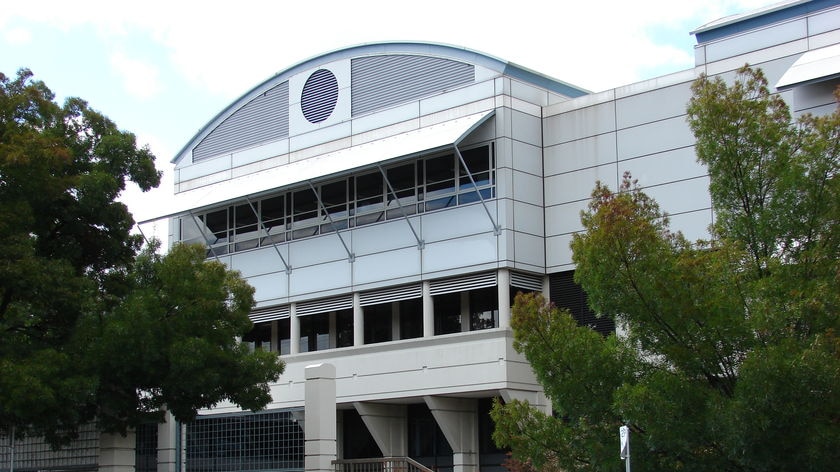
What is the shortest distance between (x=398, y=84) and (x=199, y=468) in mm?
12521

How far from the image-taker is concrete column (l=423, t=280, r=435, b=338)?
114 ft

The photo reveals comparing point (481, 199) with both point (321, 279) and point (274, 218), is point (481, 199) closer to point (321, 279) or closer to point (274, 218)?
point (321, 279)

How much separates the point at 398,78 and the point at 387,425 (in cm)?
1032

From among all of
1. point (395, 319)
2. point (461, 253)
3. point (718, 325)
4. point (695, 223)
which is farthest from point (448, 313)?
point (718, 325)

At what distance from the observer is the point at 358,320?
36500 mm

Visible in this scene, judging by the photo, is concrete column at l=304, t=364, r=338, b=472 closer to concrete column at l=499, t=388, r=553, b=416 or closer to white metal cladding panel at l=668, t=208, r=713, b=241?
concrete column at l=499, t=388, r=553, b=416

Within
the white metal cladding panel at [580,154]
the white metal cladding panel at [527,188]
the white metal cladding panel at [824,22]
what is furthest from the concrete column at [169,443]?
the white metal cladding panel at [824,22]

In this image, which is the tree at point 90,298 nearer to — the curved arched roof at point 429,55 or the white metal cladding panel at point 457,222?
the white metal cladding panel at point 457,222

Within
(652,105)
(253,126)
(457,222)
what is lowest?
(457,222)

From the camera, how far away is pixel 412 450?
37781 millimetres

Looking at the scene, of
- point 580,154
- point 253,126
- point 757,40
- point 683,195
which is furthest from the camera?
point 253,126

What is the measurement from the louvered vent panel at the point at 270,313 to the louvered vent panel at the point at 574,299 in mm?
9145

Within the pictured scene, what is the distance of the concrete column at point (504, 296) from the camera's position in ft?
108

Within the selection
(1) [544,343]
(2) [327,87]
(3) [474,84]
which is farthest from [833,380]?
(2) [327,87]
